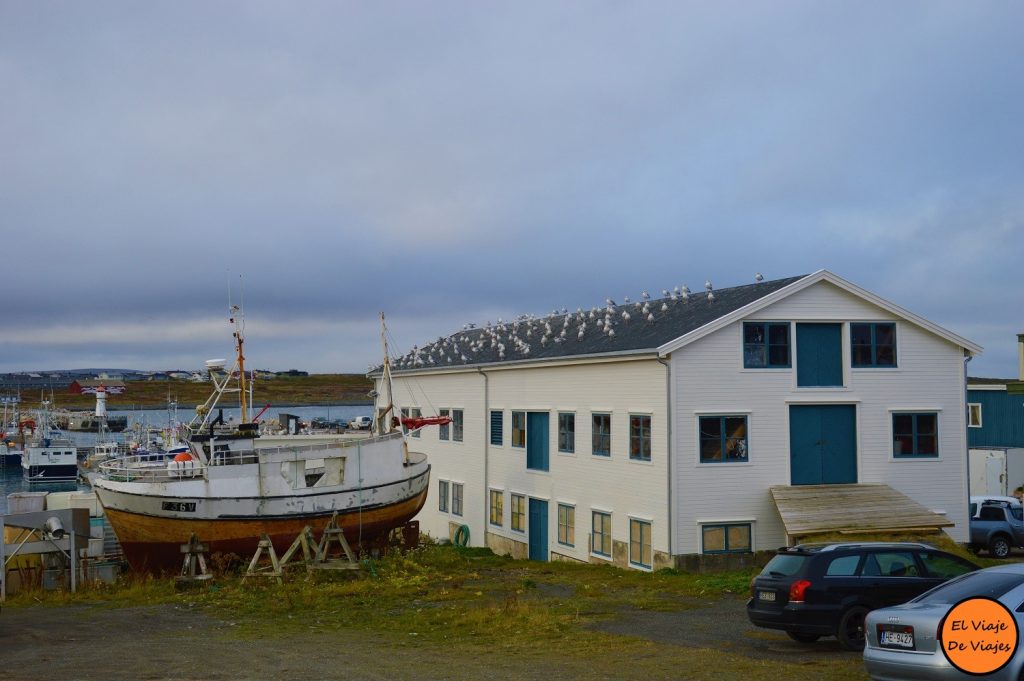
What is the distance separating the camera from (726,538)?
2727 cm

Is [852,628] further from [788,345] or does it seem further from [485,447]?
[485,447]

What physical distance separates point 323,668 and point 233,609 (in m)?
8.84

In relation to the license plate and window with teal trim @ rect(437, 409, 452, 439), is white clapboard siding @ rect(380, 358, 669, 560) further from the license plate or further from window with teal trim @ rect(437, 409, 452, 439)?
the license plate

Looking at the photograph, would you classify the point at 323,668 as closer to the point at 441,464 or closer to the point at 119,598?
the point at 119,598

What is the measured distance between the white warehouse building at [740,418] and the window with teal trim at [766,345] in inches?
1.5

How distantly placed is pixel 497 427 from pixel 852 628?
2325cm

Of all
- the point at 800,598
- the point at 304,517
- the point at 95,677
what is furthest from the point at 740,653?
the point at 304,517

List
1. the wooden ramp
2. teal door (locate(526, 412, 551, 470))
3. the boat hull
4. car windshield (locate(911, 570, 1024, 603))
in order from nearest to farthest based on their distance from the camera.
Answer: car windshield (locate(911, 570, 1024, 603)) < the wooden ramp < teal door (locate(526, 412, 551, 470)) < the boat hull

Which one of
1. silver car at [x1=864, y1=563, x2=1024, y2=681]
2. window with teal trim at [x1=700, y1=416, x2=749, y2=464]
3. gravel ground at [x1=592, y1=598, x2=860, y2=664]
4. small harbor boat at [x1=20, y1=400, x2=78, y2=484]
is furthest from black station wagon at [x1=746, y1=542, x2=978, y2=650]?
small harbor boat at [x1=20, y1=400, x2=78, y2=484]

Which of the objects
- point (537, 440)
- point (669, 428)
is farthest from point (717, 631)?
point (537, 440)

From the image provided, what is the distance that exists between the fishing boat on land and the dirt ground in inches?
263

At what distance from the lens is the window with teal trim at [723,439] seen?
2743 cm

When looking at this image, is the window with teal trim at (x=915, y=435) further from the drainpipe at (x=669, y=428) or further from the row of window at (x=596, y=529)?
the row of window at (x=596, y=529)

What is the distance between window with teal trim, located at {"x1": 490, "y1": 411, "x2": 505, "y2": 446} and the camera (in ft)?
124
